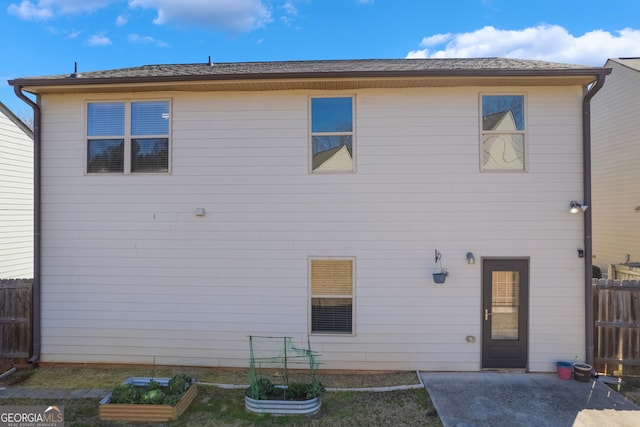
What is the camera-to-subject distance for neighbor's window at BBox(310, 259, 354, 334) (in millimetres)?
5684

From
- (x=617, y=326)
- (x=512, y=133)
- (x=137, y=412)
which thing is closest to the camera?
(x=137, y=412)

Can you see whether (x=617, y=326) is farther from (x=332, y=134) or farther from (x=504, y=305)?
(x=332, y=134)

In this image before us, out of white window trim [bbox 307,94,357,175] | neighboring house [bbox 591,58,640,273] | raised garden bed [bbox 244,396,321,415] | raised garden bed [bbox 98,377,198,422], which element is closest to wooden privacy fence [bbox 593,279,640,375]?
white window trim [bbox 307,94,357,175]

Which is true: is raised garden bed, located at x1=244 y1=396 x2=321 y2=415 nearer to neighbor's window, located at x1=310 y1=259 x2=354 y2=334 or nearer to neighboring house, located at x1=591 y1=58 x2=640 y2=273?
neighbor's window, located at x1=310 y1=259 x2=354 y2=334

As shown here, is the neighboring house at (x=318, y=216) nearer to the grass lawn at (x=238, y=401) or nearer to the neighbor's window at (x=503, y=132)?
the neighbor's window at (x=503, y=132)

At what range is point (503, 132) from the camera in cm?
561

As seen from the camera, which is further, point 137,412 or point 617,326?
point 617,326

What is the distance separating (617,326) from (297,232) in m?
5.46

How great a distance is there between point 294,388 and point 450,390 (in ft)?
7.59

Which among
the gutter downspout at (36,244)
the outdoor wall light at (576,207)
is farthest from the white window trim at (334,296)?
the gutter downspout at (36,244)

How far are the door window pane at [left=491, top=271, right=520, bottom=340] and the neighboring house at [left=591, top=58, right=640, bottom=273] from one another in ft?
25.4

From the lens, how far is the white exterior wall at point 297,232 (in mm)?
5512

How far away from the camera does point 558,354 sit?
5.48m

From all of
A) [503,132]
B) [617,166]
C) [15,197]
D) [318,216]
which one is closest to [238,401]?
[318,216]
